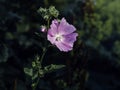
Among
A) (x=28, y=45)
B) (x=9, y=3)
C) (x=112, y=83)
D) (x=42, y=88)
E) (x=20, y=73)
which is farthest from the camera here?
(x=112, y=83)

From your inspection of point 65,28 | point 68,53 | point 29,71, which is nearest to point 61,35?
point 65,28

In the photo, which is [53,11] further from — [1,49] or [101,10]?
[101,10]

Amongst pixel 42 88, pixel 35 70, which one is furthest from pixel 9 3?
pixel 35 70

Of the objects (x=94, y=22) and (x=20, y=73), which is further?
(x=94, y=22)

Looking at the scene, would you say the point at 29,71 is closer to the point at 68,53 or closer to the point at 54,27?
the point at 54,27

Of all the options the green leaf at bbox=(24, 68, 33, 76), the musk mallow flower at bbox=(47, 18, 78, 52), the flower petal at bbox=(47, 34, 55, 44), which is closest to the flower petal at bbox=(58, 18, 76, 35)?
the musk mallow flower at bbox=(47, 18, 78, 52)

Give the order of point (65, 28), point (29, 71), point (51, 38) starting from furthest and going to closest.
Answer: point (29, 71) → point (65, 28) → point (51, 38)
